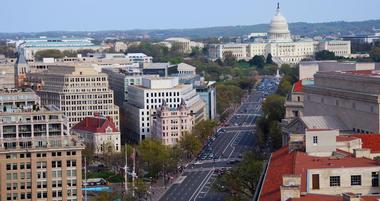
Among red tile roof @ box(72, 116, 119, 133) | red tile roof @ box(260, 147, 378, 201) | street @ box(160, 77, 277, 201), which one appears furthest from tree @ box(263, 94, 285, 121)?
red tile roof @ box(260, 147, 378, 201)

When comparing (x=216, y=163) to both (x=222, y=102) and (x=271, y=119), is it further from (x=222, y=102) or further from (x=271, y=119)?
(x=222, y=102)

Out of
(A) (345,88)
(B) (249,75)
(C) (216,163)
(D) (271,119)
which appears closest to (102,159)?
(C) (216,163)

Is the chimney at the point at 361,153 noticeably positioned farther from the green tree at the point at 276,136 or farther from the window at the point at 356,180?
the green tree at the point at 276,136

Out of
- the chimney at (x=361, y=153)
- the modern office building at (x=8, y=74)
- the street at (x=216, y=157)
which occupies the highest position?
the chimney at (x=361, y=153)

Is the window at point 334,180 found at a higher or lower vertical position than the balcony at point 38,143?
higher

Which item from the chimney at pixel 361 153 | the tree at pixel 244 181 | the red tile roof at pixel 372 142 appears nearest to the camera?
the chimney at pixel 361 153

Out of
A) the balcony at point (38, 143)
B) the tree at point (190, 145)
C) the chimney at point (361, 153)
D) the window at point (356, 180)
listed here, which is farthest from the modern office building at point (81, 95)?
the window at point (356, 180)

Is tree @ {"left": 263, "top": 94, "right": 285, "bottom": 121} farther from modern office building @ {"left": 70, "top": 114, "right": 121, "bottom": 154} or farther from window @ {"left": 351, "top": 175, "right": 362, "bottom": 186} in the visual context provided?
window @ {"left": 351, "top": 175, "right": 362, "bottom": 186}
